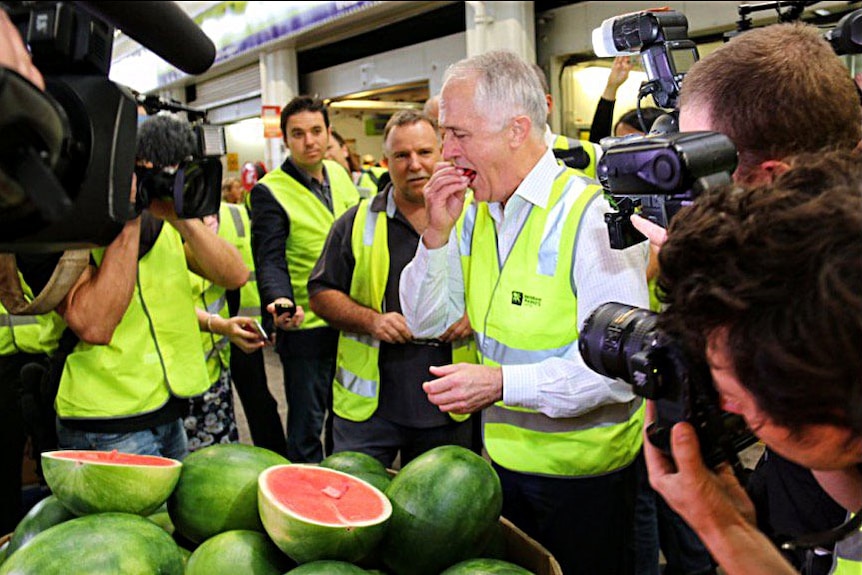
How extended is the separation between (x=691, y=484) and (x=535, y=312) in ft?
2.71

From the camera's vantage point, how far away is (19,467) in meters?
2.71

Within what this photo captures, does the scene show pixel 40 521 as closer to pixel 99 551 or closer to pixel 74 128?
pixel 99 551

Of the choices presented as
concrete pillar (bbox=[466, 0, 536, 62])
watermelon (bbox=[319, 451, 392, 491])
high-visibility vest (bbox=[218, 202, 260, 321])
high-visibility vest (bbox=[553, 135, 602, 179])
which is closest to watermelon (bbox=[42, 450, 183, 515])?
watermelon (bbox=[319, 451, 392, 491])

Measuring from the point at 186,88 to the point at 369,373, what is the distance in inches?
510

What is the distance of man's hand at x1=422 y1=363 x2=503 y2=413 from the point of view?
162cm

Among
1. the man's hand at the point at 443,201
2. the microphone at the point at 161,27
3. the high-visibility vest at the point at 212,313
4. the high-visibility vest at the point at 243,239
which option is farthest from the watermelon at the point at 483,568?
the high-visibility vest at the point at 243,239

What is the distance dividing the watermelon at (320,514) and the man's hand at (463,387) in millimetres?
320

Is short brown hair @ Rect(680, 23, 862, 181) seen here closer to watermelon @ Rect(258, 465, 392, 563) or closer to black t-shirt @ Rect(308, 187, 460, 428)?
watermelon @ Rect(258, 465, 392, 563)

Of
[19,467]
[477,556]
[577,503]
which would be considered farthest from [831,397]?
[19,467]

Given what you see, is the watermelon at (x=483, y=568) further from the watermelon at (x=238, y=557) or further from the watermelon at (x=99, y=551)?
the watermelon at (x=99, y=551)

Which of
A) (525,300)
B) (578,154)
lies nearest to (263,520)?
(525,300)

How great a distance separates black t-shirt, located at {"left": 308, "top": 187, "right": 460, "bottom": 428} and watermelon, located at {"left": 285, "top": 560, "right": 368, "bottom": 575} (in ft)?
3.94

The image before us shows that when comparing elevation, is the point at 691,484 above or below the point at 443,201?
below

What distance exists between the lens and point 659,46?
1450 millimetres
